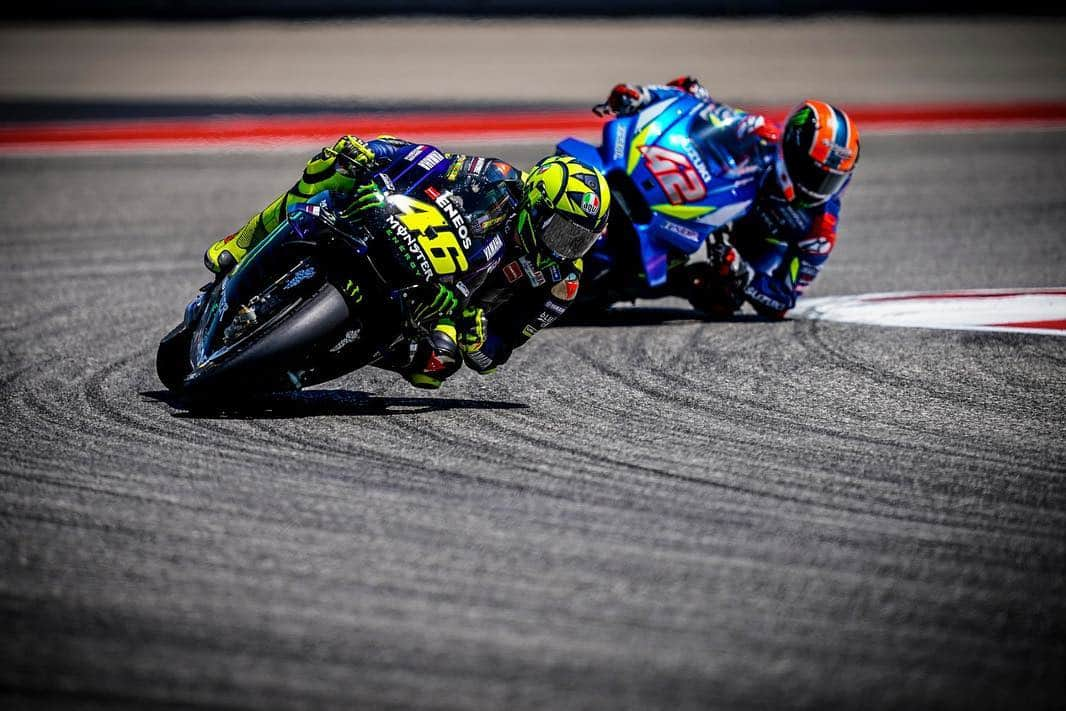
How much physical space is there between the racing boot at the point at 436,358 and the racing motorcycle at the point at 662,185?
7.35ft

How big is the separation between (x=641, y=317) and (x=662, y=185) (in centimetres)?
107

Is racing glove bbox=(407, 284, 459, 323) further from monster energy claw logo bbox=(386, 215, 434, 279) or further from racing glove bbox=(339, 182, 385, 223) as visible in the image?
racing glove bbox=(339, 182, 385, 223)

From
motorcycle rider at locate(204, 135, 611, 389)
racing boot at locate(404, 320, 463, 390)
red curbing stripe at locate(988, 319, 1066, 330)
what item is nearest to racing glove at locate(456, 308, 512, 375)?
motorcycle rider at locate(204, 135, 611, 389)

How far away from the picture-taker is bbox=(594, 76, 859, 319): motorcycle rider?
811cm

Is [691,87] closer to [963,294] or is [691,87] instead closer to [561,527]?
[963,294]

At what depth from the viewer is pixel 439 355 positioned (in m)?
5.89

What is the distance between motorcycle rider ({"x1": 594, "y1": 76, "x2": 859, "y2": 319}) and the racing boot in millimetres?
2783

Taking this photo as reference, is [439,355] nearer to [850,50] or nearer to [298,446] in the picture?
[298,446]

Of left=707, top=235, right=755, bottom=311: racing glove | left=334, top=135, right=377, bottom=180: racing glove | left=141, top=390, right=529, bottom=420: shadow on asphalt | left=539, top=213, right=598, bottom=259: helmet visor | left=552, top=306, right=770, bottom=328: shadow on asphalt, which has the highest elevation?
left=334, top=135, right=377, bottom=180: racing glove

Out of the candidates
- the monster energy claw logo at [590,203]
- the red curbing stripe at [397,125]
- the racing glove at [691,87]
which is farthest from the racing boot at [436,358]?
the red curbing stripe at [397,125]

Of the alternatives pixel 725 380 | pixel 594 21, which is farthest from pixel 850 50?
pixel 725 380

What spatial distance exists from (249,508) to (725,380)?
3.03 m

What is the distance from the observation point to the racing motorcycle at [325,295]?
5652 millimetres

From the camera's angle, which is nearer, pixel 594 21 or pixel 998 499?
pixel 998 499
